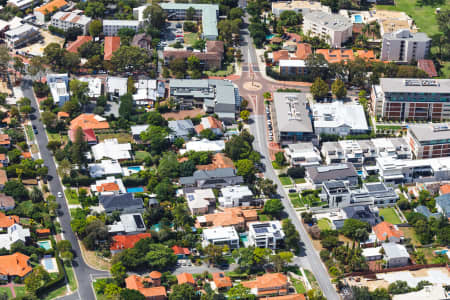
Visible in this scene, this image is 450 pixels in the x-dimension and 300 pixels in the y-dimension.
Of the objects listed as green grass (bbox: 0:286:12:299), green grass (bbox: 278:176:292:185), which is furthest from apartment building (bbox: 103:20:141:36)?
green grass (bbox: 0:286:12:299)

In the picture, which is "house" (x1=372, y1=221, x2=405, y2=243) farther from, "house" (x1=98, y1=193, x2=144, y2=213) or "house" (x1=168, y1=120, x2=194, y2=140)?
"house" (x1=168, y1=120, x2=194, y2=140)

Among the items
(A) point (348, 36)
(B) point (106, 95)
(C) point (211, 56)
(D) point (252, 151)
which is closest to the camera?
(D) point (252, 151)

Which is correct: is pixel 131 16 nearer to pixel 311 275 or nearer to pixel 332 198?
pixel 332 198

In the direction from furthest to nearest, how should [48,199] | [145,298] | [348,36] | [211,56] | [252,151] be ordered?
1. [348,36]
2. [211,56]
3. [252,151]
4. [48,199]
5. [145,298]

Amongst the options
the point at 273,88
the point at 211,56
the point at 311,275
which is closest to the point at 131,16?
the point at 211,56

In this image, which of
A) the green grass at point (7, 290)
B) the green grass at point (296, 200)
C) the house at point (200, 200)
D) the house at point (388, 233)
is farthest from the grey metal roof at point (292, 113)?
the green grass at point (7, 290)

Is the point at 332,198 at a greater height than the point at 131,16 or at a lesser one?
lesser
